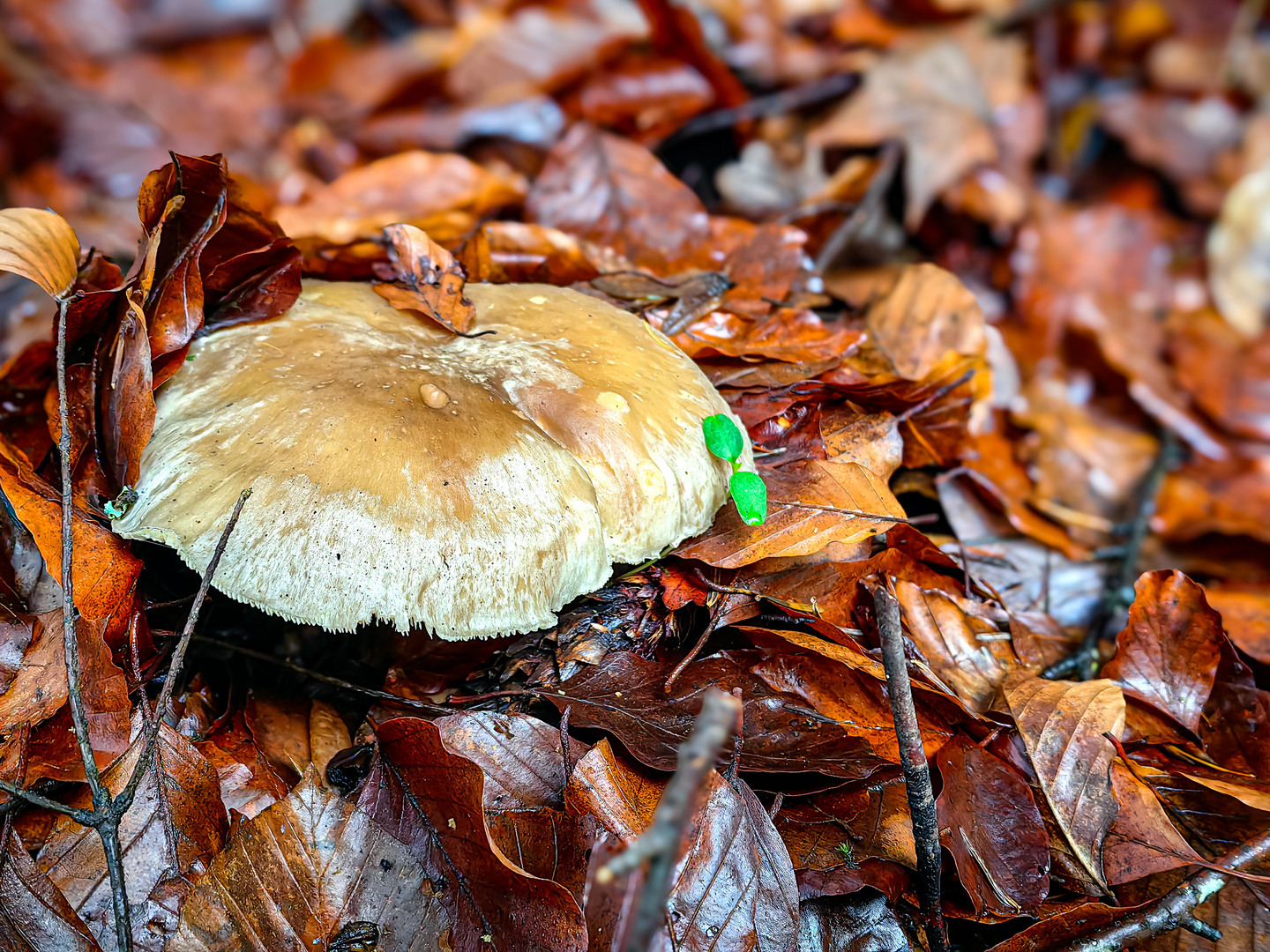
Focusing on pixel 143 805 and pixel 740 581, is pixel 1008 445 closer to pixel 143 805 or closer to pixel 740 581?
pixel 740 581

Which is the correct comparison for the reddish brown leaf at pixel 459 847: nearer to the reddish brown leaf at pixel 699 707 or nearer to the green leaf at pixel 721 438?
the reddish brown leaf at pixel 699 707

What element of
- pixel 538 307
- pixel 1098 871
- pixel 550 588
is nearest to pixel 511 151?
pixel 538 307

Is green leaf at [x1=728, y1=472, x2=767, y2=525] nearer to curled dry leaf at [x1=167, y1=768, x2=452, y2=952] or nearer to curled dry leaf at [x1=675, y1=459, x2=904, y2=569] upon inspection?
curled dry leaf at [x1=675, y1=459, x2=904, y2=569]

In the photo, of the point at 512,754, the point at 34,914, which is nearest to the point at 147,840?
the point at 34,914

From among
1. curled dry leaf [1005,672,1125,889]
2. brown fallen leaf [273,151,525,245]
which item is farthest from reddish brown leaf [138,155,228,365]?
curled dry leaf [1005,672,1125,889]

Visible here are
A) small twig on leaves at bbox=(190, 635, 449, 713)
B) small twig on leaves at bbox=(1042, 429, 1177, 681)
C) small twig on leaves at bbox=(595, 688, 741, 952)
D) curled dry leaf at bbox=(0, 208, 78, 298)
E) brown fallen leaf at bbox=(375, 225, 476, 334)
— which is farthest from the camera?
small twig on leaves at bbox=(1042, 429, 1177, 681)
